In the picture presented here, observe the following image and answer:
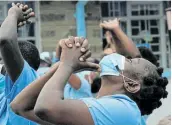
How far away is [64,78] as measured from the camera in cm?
213

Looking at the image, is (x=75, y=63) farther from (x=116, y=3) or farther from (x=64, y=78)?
(x=116, y=3)

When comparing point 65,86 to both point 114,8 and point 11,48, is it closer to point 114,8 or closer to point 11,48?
point 11,48

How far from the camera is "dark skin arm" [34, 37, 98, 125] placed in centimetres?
203

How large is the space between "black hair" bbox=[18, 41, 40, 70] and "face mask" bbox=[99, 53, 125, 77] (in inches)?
30.6

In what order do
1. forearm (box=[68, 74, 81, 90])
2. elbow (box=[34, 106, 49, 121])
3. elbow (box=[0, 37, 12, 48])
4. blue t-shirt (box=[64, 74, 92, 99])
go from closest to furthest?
1. elbow (box=[34, 106, 49, 121])
2. elbow (box=[0, 37, 12, 48])
3. forearm (box=[68, 74, 81, 90])
4. blue t-shirt (box=[64, 74, 92, 99])

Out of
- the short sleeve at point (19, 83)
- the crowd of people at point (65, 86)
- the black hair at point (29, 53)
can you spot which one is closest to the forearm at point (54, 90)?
the crowd of people at point (65, 86)

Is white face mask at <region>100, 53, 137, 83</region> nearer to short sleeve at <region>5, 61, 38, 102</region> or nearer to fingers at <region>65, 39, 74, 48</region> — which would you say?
fingers at <region>65, 39, 74, 48</region>

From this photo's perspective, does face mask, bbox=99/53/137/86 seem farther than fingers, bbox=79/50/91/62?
Yes

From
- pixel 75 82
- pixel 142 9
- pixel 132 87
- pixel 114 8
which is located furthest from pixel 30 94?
pixel 142 9

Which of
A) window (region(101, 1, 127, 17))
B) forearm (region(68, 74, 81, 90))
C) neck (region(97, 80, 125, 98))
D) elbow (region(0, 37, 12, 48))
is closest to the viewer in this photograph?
neck (region(97, 80, 125, 98))

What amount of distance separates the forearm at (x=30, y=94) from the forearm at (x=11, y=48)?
312 millimetres

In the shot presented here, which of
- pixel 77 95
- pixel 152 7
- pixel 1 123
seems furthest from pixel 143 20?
pixel 1 123

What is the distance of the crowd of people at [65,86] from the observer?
6.75ft

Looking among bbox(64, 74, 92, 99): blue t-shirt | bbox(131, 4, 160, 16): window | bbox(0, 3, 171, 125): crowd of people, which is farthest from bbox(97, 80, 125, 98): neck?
bbox(131, 4, 160, 16): window
